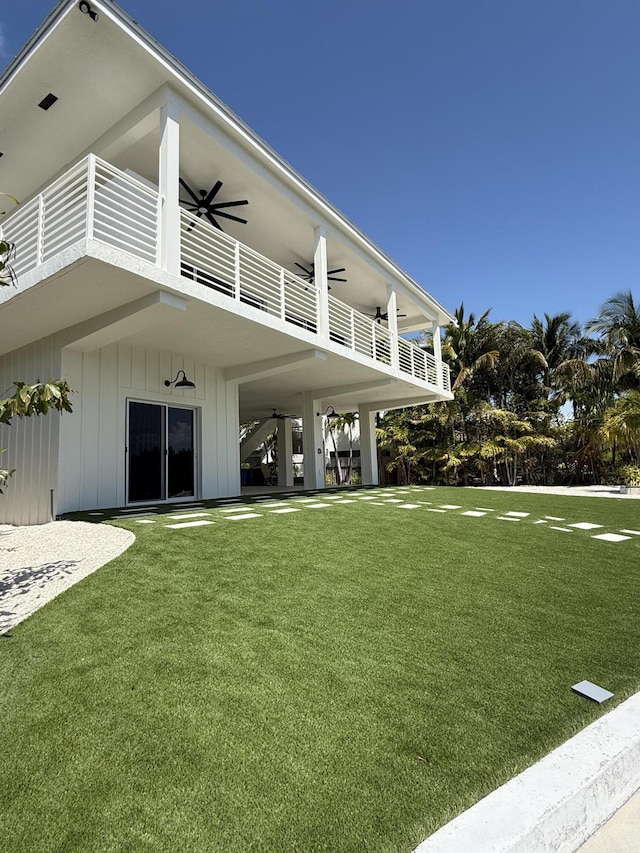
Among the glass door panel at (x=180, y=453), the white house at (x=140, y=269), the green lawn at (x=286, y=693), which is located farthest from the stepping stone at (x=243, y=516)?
the glass door panel at (x=180, y=453)

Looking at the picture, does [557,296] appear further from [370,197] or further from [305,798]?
[305,798]

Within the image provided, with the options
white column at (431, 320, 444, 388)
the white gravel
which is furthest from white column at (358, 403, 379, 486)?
the white gravel

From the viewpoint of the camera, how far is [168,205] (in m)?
6.54

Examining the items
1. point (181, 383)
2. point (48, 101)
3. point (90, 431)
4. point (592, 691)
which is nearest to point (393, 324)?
point (181, 383)

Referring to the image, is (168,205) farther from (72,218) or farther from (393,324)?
(393,324)

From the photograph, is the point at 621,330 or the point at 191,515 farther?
the point at 621,330

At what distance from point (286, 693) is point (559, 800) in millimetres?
1242

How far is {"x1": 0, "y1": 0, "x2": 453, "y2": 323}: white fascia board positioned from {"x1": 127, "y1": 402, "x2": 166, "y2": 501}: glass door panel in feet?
17.5

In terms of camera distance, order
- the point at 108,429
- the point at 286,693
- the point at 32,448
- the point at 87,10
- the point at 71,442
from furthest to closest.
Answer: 1. the point at 108,429
2. the point at 32,448
3. the point at 71,442
4. the point at 87,10
5. the point at 286,693

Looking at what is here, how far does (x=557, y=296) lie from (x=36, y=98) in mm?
23446

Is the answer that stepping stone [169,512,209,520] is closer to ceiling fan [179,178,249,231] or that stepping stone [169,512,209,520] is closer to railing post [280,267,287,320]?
railing post [280,267,287,320]

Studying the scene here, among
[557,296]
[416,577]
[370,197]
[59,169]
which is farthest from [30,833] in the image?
[557,296]

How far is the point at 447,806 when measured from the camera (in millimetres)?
1690

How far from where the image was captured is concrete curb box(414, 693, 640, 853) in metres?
1.57
